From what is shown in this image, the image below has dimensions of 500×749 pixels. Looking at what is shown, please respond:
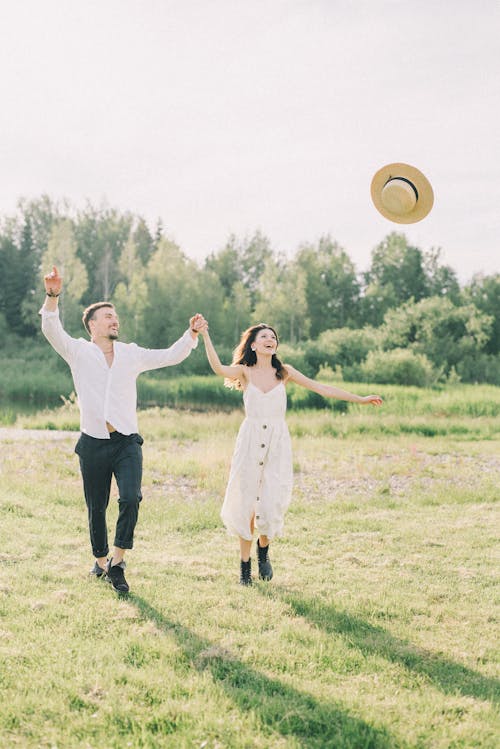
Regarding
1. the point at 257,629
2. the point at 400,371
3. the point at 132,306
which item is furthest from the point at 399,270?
the point at 257,629

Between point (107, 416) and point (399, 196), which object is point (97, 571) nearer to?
point (107, 416)

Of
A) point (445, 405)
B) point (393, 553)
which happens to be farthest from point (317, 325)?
point (393, 553)

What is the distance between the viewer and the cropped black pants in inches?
223

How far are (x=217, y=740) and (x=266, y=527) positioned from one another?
9.01ft

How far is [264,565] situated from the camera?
628 centimetres

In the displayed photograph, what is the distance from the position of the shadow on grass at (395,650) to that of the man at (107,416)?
1431mm

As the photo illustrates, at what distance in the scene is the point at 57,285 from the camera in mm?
5562

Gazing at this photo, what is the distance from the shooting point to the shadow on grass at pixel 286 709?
11.5ft

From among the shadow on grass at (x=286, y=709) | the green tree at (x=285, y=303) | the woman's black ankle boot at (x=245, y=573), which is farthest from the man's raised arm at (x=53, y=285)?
the green tree at (x=285, y=303)

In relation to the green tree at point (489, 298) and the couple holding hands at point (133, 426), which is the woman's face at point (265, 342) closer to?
the couple holding hands at point (133, 426)

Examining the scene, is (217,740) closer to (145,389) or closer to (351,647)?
(351,647)

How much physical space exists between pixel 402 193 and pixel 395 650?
3.60 meters

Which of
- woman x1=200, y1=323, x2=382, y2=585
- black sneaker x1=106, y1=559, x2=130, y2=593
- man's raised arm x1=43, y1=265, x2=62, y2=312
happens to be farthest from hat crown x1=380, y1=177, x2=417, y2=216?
black sneaker x1=106, y1=559, x2=130, y2=593

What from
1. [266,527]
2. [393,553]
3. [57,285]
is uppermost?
[57,285]
